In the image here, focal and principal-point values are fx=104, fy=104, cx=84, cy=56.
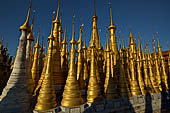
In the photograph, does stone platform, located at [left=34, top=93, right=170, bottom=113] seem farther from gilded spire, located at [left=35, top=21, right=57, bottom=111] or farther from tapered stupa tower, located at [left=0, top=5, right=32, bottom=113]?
tapered stupa tower, located at [left=0, top=5, right=32, bottom=113]

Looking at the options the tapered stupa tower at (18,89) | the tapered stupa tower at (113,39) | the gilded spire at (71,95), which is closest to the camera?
the tapered stupa tower at (18,89)

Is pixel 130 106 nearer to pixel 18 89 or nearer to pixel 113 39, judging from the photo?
pixel 113 39

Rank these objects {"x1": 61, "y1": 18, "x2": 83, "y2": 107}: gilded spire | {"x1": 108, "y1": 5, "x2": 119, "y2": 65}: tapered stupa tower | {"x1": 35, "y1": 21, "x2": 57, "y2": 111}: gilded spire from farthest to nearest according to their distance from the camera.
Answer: {"x1": 108, "y1": 5, "x2": 119, "y2": 65}: tapered stupa tower
{"x1": 61, "y1": 18, "x2": 83, "y2": 107}: gilded spire
{"x1": 35, "y1": 21, "x2": 57, "y2": 111}: gilded spire

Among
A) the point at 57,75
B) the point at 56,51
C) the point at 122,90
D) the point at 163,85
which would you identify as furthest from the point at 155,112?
the point at 56,51

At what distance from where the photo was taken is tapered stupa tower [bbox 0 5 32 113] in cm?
484

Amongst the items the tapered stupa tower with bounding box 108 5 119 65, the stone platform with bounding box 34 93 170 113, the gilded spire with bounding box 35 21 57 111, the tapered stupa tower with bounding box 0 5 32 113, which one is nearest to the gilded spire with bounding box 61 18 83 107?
the stone platform with bounding box 34 93 170 113

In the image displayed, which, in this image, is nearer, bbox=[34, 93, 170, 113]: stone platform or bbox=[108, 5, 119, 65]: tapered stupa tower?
bbox=[34, 93, 170, 113]: stone platform

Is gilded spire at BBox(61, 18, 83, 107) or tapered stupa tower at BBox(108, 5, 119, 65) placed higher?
tapered stupa tower at BBox(108, 5, 119, 65)

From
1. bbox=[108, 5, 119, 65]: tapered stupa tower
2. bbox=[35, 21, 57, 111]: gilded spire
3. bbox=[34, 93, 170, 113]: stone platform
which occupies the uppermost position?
bbox=[108, 5, 119, 65]: tapered stupa tower

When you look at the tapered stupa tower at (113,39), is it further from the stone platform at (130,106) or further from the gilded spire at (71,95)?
the gilded spire at (71,95)

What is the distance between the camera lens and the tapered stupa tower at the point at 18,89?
484cm

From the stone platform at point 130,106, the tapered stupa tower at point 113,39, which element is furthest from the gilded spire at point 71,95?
the tapered stupa tower at point 113,39

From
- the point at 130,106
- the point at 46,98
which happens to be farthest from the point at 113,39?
the point at 46,98

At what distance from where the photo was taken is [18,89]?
520 centimetres
